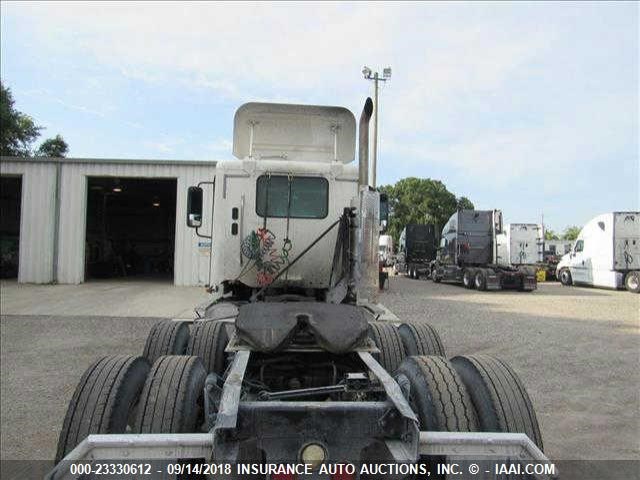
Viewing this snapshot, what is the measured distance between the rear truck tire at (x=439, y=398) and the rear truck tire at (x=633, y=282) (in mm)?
22961

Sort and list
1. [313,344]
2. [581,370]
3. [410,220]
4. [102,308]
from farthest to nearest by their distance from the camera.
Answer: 1. [410,220]
2. [102,308]
3. [581,370]
4. [313,344]

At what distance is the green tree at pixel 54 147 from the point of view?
3944 centimetres

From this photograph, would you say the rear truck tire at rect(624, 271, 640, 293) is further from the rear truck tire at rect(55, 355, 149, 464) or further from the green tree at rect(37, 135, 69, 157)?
the green tree at rect(37, 135, 69, 157)

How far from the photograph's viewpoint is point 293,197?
565 cm

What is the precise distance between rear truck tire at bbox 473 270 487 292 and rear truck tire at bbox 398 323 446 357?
18148 mm

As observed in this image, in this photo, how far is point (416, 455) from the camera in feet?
6.92

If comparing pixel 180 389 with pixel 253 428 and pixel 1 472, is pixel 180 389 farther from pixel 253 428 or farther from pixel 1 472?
pixel 1 472

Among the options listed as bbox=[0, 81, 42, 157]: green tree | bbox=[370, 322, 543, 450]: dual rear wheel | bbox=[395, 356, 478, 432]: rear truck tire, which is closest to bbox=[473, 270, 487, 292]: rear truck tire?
bbox=[370, 322, 543, 450]: dual rear wheel

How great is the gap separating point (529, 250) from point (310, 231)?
24063 mm

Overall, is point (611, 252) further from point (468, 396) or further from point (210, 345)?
point (468, 396)

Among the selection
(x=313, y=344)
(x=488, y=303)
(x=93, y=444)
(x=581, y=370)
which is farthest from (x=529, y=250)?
(x=93, y=444)

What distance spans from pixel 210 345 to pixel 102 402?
1.66 meters

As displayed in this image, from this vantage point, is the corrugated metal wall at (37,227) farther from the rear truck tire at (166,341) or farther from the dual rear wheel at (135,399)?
the dual rear wheel at (135,399)

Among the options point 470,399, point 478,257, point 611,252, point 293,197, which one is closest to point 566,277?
point 611,252
